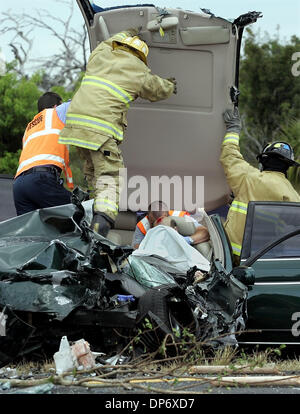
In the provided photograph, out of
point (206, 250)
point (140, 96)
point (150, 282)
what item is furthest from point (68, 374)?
point (140, 96)

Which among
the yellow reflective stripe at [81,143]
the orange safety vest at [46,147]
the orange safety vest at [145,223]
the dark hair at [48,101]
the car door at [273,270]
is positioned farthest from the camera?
the dark hair at [48,101]

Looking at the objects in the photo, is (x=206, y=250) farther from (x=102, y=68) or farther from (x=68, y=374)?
(x=68, y=374)

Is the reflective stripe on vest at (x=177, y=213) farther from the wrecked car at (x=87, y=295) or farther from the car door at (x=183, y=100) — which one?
the wrecked car at (x=87, y=295)

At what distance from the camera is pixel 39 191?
6.03 meters

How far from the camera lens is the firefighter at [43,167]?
6.04 m

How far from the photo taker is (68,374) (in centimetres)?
387

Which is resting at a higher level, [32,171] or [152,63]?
[152,63]

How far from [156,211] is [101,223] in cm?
99

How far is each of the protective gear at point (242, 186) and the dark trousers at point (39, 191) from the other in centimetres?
135

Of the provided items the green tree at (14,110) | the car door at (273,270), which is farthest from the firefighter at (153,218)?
the green tree at (14,110)

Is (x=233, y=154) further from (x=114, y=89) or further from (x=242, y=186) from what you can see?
(x=114, y=89)
